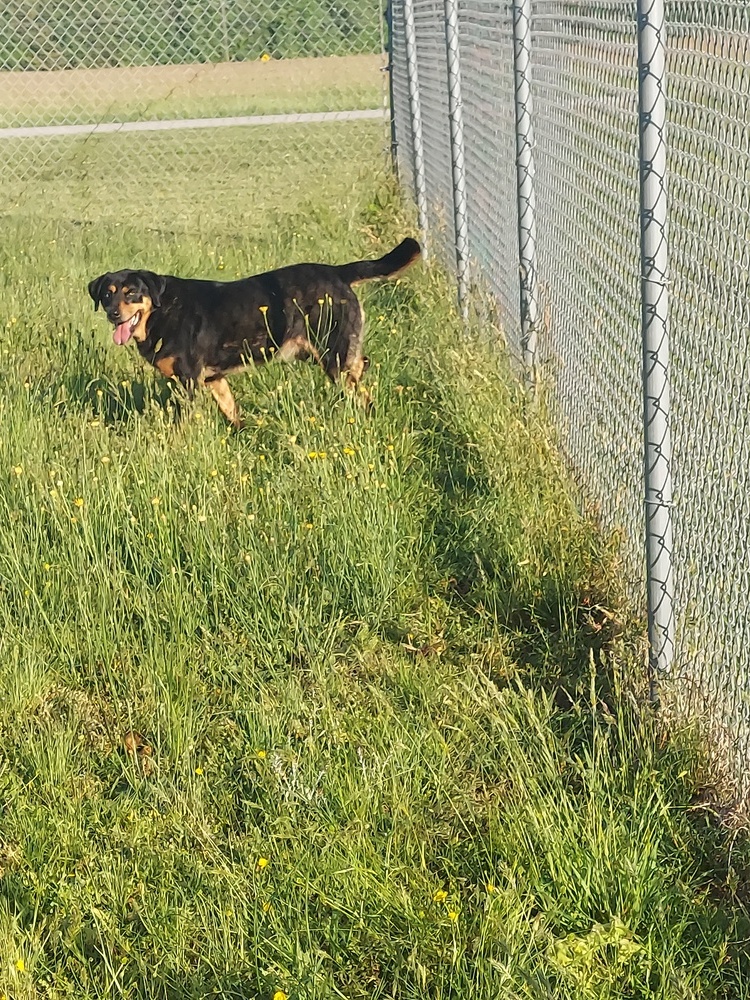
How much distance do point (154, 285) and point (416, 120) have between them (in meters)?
3.80

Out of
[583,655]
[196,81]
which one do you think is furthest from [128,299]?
[196,81]

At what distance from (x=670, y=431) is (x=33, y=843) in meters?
1.73

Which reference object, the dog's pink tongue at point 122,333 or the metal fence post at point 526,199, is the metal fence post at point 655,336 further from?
the dog's pink tongue at point 122,333

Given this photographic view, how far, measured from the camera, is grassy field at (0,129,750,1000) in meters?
2.40

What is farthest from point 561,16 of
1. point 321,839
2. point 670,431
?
point 321,839

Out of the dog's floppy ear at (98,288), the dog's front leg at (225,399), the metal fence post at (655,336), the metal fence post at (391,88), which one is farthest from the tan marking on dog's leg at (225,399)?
the metal fence post at (391,88)

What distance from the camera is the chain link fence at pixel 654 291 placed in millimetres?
2631

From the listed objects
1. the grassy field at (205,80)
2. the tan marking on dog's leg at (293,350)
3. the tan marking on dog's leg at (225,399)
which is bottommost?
the tan marking on dog's leg at (225,399)

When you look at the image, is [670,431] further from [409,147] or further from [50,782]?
[409,147]

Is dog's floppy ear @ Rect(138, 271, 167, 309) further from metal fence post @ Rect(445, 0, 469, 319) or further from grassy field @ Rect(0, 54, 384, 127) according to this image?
grassy field @ Rect(0, 54, 384, 127)

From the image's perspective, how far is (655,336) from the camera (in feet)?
9.80

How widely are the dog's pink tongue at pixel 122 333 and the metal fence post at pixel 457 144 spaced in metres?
1.66

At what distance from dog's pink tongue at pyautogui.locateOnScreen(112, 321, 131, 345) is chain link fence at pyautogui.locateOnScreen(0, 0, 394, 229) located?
578cm

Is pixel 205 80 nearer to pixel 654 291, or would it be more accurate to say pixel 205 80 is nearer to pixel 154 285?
pixel 154 285
